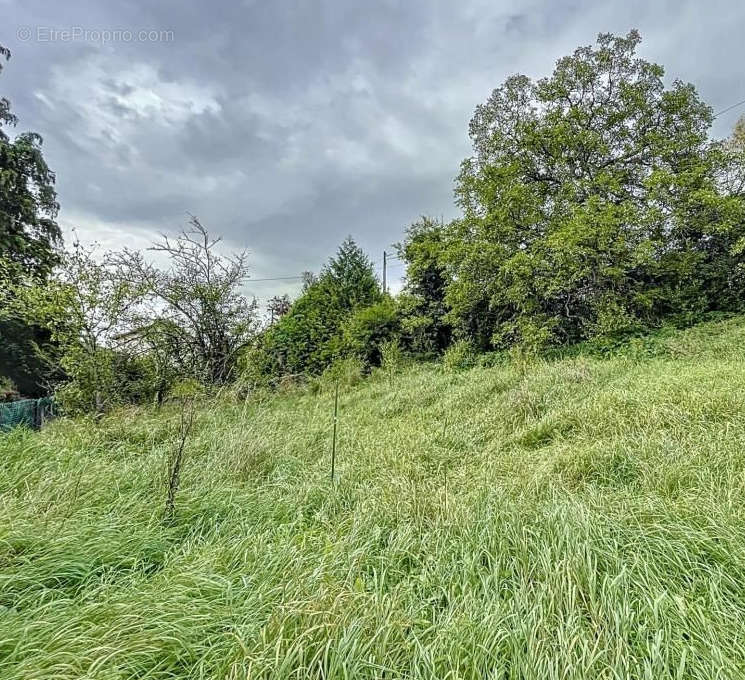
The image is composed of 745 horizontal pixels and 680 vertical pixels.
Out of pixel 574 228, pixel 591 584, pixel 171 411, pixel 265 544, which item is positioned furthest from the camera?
pixel 574 228

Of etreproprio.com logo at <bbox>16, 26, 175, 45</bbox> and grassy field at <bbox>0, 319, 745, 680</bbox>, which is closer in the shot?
grassy field at <bbox>0, 319, 745, 680</bbox>

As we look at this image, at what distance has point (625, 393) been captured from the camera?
12.3ft

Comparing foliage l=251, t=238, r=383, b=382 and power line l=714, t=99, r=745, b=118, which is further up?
power line l=714, t=99, r=745, b=118

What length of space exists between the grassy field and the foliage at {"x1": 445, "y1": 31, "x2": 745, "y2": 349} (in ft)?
14.0

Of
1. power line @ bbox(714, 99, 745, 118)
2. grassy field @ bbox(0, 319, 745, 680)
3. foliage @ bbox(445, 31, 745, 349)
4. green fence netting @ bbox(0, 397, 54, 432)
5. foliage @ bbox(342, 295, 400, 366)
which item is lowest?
grassy field @ bbox(0, 319, 745, 680)

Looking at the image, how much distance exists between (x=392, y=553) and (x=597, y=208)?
25.8 feet

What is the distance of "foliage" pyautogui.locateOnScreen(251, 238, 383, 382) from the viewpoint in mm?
9734

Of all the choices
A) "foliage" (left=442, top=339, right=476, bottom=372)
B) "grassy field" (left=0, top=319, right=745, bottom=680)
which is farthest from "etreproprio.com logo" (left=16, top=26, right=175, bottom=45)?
"foliage" (left=442, top=339, right=476, bottom=372)

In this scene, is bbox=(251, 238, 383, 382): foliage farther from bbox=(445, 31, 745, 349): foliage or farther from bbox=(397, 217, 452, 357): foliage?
bbox=(445, 31, 745, 349): foliage

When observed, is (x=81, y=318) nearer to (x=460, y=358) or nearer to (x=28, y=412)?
(x=28, y=412)

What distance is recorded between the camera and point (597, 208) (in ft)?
23.6

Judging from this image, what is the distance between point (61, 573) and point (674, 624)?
2323mm

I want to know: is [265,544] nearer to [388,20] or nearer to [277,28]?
[277,28]

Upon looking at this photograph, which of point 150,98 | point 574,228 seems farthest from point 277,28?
point 574,228
